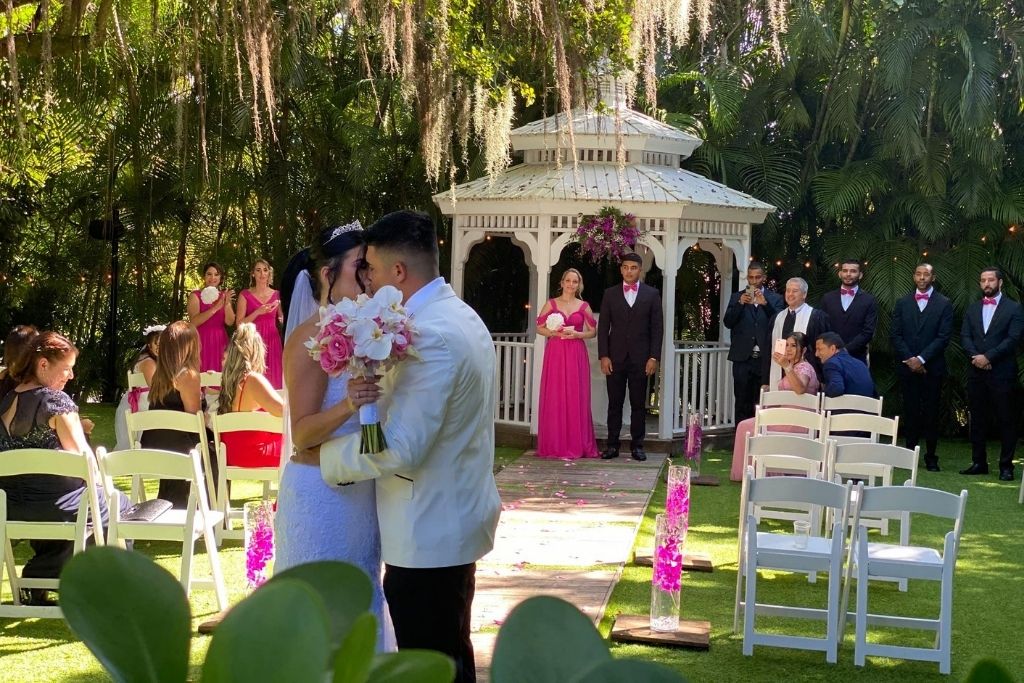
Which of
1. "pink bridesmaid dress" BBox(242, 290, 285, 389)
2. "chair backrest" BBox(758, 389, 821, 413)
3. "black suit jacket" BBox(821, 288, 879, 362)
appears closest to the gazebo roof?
"black suit jacket" BBox(821, 288, 879, 362)

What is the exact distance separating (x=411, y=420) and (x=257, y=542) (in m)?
2.12

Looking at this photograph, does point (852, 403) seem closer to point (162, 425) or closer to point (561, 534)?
point (561, 534)

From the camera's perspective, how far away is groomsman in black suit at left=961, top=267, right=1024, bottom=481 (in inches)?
469

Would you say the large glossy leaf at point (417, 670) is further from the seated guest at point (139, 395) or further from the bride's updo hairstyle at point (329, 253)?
the seated guest at point (139, 395)

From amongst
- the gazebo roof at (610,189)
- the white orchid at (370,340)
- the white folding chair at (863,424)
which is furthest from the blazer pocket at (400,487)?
the gazebo roof at (610,189)

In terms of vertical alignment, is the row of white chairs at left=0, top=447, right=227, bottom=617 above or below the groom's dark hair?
below

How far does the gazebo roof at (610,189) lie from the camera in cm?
1261

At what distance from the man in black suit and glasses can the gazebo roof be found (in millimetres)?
896

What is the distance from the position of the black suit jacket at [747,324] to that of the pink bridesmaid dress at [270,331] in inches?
189

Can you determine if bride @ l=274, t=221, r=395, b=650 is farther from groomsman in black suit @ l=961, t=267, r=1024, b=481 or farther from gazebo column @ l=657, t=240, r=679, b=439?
groomsman in black suit @ l=961, t=267, r=1024, b=481

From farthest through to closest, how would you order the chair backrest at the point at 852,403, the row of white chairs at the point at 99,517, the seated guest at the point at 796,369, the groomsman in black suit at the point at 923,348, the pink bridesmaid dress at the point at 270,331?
the pink bridesmaid dress at the point at 270,331, the groomsman in black suit at the point at 923,348, the seated guest at the point at 796,369, the chair backrest at the point at 852,403, the row of white chairs at the point at 99,517

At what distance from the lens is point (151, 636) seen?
19.6 inches

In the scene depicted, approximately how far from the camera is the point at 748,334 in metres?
12.7

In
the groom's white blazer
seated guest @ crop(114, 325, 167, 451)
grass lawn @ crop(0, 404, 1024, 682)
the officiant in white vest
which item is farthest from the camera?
the officiant in white vest
